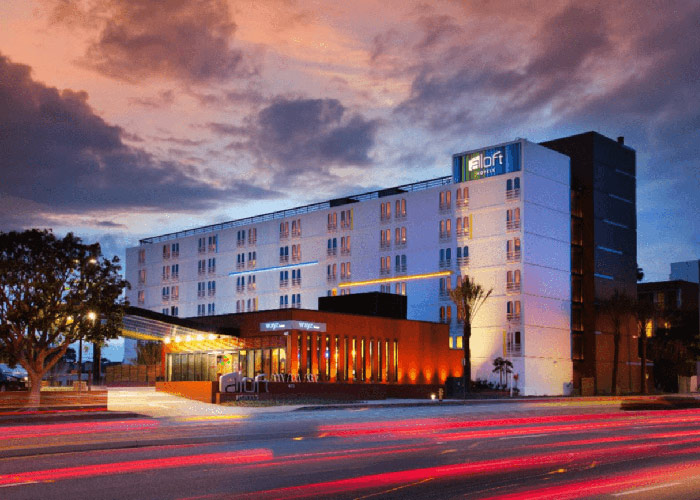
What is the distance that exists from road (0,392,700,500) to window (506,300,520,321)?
51.5 metres

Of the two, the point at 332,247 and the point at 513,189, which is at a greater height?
the point at 513,189

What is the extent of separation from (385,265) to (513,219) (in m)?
16.3

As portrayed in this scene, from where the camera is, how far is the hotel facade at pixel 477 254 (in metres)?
83.6

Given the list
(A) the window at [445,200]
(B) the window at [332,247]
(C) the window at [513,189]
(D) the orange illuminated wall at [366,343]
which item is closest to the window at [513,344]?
(D) the orange illuminated wall at [366,343]

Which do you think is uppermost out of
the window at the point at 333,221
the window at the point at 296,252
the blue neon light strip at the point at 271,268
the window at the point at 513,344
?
the window at the point at 333,221

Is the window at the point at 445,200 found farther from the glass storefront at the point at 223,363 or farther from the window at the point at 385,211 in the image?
the glass storefront at the point at 223,363

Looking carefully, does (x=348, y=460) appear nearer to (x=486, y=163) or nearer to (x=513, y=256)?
(x=513, y=256)

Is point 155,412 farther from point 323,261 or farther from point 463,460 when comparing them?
point 323,261

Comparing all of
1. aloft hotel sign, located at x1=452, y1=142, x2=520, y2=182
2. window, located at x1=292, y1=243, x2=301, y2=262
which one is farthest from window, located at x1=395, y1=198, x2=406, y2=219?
window, located at x1=292, y1=243, x2=301, y2=262

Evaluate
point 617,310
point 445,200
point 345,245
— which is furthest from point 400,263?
point 617,310

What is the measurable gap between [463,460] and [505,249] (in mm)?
66619

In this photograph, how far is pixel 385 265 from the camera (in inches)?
3703

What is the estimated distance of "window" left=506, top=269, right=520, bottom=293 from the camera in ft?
272

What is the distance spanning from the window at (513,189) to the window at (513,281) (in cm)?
688
